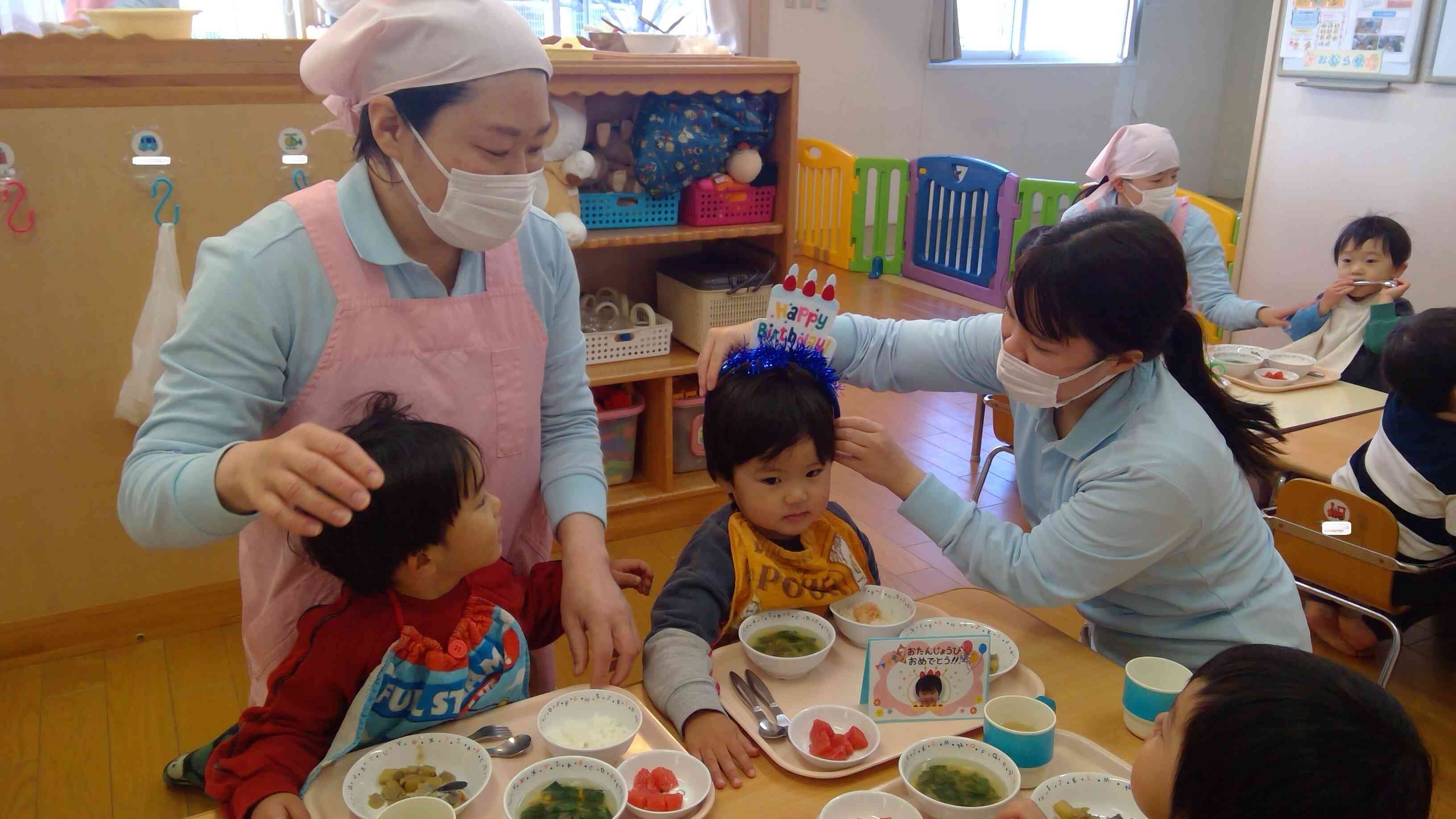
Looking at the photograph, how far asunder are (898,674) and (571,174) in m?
2.24

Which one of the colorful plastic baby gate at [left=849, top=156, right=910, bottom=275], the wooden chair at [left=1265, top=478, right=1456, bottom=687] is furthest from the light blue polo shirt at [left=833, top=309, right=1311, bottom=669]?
the colorful plastic baby gate at [left=849, top=156, right=910, bottom=275]

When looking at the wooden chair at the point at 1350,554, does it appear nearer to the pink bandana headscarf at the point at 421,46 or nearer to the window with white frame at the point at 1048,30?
the pink bandana headscarf at the point at 421,46

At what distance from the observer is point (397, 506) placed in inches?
47.7

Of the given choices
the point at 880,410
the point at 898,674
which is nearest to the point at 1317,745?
the point at 898,674

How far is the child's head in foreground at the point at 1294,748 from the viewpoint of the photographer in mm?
816

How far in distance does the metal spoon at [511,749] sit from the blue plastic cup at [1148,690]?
2.33 ft

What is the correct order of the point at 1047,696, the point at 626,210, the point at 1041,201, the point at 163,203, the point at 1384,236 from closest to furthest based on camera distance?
1. the point at 1047,696
2. the point at 163,203
3. the point at 626,210
4. the point at 1384,236
5. the point at 1041,201

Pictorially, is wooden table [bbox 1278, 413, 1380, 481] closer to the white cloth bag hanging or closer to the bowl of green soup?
the bowl of green soup

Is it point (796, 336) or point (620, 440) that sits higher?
point (796, 336)

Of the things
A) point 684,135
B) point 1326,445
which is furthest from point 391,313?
point 1326,445

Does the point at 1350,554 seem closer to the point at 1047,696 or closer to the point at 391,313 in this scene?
the point at 1047,696

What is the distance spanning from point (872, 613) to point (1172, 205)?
299 centimetres

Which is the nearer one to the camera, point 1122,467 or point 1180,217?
point 1122,467

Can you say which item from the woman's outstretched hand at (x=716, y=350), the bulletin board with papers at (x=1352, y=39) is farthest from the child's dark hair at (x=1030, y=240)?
the bulletin board with papers at (x=1352, y=39)
